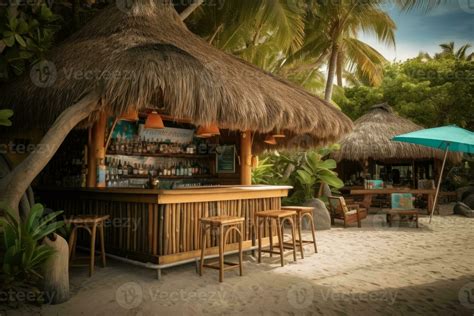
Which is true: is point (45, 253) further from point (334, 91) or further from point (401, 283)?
point (334, 91)

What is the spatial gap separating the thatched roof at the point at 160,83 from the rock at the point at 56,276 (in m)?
1.66

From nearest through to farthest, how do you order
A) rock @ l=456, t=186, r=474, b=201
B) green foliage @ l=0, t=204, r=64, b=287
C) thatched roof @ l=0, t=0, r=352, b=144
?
1. green foliage @ l=0, t=204, r=64, b=287
2. thatched roof @ l=0, t=0, r=352, b=144
3. rock @ l=456, t=186, r=474, b=201

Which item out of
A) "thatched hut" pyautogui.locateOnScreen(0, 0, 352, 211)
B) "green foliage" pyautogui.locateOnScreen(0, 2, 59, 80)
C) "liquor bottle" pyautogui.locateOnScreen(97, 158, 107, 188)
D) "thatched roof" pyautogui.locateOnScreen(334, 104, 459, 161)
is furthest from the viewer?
"thatched roof" pyautogui.locateOnScreen(334, 104, 459, 161)

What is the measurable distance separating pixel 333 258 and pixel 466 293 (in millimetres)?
1940

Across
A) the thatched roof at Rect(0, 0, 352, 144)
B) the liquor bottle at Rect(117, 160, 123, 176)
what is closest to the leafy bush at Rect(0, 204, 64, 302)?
the thatched roof at Rect(0, 0, 352, 144)

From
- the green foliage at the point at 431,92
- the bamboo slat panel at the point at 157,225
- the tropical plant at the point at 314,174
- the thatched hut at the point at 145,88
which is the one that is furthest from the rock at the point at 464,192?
the bamboo slat panel at the point at 157,225

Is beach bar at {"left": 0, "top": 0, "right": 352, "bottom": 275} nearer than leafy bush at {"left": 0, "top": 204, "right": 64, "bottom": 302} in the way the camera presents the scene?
No

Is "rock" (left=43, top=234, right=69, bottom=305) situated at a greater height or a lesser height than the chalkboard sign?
lesser

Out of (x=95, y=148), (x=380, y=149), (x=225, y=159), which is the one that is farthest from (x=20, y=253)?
(x=380, y=149)

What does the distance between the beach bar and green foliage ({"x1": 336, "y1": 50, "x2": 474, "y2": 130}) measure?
10.5m

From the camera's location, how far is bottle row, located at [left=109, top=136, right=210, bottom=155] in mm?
6718

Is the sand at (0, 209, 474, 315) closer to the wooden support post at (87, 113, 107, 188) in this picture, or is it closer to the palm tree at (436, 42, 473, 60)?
the wooden support post at (87, 113, 107, 188)

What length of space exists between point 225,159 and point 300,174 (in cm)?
255

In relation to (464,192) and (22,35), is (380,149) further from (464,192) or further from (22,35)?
(22,35)
